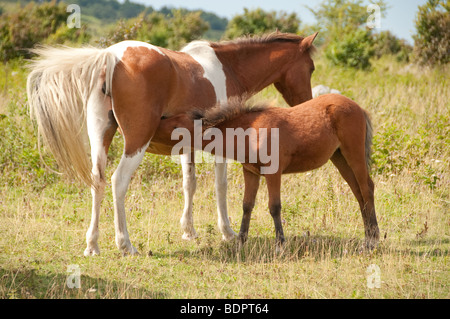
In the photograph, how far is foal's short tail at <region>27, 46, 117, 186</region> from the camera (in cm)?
502

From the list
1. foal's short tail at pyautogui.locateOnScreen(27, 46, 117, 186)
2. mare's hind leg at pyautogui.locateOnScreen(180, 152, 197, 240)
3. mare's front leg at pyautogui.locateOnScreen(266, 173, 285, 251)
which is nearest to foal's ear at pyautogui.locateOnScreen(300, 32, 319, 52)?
mare's hind leg at pyautogui.locateOnScreen(180, 152, 197, 240)

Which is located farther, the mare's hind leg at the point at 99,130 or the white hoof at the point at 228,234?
the white hoof at the point at 228,234

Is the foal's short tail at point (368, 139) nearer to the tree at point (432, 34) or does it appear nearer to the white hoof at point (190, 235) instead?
the white hoof at point (190, 235)

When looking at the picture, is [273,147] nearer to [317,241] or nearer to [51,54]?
[317,241]

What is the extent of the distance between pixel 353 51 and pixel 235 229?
1255 cm

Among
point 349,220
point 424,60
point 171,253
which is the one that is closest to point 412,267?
point 349,220

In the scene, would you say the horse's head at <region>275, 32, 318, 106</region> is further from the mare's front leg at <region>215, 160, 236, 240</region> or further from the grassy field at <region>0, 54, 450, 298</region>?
the mare's front leg at <region>215, 160, 236, 240</region>

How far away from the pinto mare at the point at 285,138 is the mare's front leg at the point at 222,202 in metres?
0.66

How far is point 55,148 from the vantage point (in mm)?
5027

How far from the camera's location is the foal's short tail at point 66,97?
5.02 meters

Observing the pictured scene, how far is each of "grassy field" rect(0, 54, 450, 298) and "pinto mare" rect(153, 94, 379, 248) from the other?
472 mm

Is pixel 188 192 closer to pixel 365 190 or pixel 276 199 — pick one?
pixel 276 199

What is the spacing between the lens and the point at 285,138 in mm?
5148

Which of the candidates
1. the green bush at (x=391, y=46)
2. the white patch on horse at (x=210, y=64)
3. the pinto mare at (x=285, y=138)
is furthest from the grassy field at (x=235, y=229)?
the green bush at (x=391, y=46)
